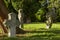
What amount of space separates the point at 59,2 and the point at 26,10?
6.99 meters

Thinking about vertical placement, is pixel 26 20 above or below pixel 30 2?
below

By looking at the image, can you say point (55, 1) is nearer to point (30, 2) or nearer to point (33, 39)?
point (30, 2)

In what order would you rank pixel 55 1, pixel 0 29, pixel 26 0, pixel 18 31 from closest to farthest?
pixel 18 31 → pixel 0 29 → pixel 55 1 → pixel 26 0

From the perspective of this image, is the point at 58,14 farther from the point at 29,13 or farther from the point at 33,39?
the point at 33,39

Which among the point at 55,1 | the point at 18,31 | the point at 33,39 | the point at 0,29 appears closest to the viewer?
the point at 33,39

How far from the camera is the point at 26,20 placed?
44781 millimetres

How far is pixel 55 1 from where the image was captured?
39.5 metres

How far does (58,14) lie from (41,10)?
3.21 meters

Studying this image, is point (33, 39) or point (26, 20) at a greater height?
point (33, 39)

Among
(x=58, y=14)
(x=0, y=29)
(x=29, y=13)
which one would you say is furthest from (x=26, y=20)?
(x=0, y=29)

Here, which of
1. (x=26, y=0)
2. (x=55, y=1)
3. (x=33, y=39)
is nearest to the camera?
(x=33, y=39)

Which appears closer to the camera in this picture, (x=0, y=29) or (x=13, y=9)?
(x=0, y=29)

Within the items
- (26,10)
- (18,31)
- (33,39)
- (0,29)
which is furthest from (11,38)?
(26,10)

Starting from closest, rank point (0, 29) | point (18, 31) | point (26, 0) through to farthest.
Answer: point (18, 31) → point (0, 29) → point (26, 0)
